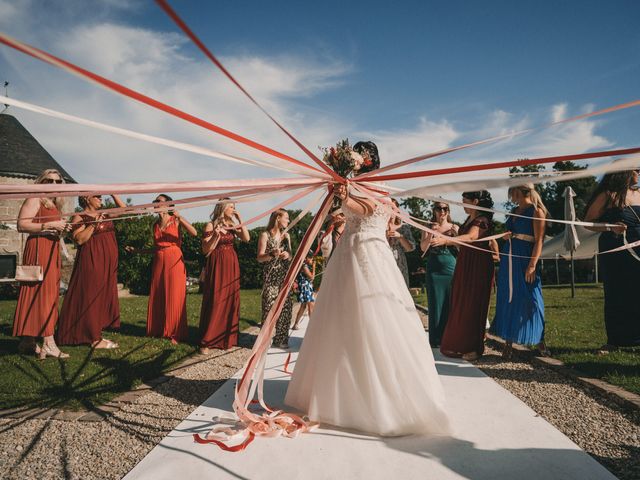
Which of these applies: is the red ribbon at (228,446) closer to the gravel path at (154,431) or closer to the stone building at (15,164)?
the gravel path at (154,431)

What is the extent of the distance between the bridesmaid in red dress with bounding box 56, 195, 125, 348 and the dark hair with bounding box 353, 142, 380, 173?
13.1ft

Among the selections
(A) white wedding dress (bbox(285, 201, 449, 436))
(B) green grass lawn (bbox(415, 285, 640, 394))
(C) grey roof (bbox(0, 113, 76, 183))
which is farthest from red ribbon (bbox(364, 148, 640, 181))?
(C) grey roof (bbox(0, 113, 76, 183))

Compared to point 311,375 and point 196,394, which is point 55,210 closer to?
point 196,394

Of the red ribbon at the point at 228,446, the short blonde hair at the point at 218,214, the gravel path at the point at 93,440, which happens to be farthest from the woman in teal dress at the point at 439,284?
the red ribbon at the point at 228,446

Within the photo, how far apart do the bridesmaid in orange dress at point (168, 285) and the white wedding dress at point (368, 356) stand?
364 cm

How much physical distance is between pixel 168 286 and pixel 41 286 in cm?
170

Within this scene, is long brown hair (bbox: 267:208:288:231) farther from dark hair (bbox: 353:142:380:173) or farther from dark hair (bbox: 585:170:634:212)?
dark hair (bbox: 585:170:634:212)

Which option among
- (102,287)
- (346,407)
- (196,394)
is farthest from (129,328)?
(346,407)

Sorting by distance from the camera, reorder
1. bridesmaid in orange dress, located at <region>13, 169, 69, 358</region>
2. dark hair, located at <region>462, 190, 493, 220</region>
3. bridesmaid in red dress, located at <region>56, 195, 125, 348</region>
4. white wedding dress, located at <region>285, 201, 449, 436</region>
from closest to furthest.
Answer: white wedding dress, located at <region>285, 201, 449, 436</region> < bridesmaid in orange dress, located at <region>13, 169, 69, 358</region> < dark hair, located at <region>462, 190, 493, 220</region> < bridesmaid in red dress, located at <region>56, 195, 125, 348</region>

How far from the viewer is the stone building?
1797cm

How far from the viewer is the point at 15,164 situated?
21547 millimetres

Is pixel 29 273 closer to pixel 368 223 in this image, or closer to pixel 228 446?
pixel 228 446

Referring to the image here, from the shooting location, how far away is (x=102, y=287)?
19.3 ft

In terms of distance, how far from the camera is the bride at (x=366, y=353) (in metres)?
2.94
